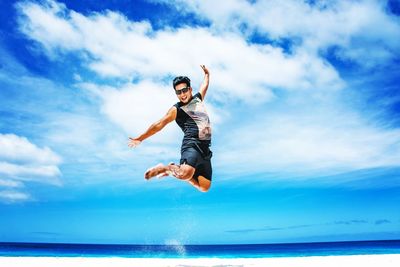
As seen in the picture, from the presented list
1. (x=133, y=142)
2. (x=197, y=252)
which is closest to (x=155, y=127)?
(x=133, y=142)

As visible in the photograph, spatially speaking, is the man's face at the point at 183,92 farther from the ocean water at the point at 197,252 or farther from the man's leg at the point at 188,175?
the ocean water at the point at 197,252

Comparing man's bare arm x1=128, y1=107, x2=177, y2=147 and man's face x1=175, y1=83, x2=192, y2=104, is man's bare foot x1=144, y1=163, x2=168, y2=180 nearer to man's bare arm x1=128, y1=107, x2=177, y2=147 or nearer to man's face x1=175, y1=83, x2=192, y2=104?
man's bare arm x1=128, y1=107, x2=177, y2=147

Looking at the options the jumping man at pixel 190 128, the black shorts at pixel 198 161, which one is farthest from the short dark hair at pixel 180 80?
the black shorts at pixel 198 161

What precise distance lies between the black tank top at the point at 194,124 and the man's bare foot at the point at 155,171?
2.29ft

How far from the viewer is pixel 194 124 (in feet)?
22.6

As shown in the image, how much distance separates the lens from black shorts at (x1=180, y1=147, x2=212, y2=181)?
6695mm

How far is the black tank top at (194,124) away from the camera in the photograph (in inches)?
271

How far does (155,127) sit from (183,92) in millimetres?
802

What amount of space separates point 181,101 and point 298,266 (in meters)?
7.27

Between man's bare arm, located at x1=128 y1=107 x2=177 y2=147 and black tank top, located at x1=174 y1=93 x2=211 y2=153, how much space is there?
0.11m

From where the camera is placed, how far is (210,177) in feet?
23.7

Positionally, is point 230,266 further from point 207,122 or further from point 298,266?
point 207,122

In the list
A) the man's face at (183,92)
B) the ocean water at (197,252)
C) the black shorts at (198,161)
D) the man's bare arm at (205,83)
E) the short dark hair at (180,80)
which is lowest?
the black shorts at (198,161)

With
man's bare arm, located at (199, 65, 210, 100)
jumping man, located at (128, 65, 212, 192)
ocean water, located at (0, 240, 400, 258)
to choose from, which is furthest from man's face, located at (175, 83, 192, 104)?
ocean water, located at (0, 240, 400, 258)
